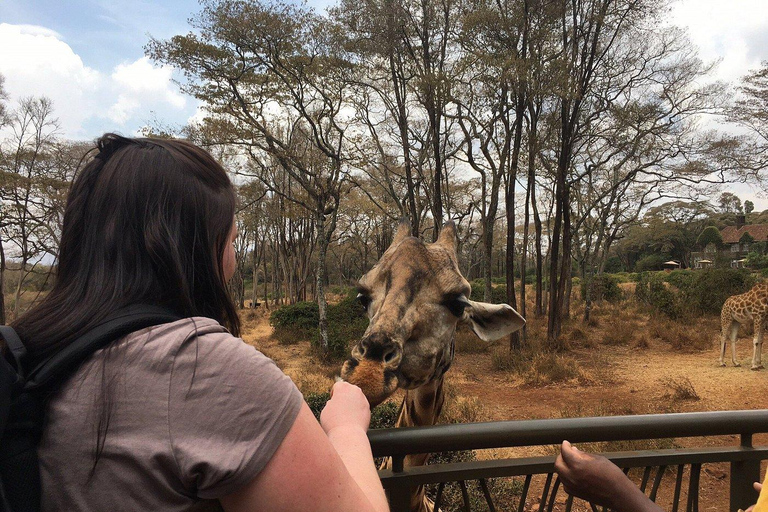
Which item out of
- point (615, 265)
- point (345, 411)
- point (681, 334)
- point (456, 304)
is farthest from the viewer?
point (615, 265)

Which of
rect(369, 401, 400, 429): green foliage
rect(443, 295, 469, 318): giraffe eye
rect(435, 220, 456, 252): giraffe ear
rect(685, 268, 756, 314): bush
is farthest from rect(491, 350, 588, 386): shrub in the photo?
rect(443, 295, 469, 318): giraffe eye

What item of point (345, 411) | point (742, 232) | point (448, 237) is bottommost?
point (345, 411)

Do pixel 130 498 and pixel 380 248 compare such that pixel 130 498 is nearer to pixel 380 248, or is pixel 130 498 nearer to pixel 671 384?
pixel 671 384

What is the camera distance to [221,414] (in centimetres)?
75

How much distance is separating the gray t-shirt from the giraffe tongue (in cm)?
108

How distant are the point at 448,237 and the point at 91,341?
2407 millimetres

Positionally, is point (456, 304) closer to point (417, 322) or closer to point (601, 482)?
point (417, 322)

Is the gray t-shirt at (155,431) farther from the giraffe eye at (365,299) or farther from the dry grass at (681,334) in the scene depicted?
the dry grass at (681,334)

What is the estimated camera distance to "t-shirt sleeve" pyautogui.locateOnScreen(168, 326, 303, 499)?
0.73m

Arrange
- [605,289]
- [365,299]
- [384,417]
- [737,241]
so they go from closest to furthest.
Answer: [365,299] < [384,417] < [605,289] < [737,241]

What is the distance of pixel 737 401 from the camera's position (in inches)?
332

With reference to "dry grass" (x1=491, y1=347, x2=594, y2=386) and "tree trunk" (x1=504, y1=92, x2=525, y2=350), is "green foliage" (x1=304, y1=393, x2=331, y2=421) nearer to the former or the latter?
"dry grass" (x1=491, y1=347, x2=594, y2=386)

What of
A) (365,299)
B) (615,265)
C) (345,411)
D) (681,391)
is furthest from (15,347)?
(615,265)

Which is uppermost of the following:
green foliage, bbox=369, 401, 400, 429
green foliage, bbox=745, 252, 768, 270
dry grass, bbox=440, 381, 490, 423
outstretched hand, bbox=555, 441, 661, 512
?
green foliage, bbox=745, 252, 768, 270
